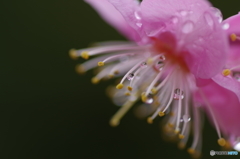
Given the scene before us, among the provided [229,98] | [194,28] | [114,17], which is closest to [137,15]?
[194,28]

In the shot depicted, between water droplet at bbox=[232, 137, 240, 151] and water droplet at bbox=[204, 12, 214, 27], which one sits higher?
water droplet at bbox=[204, 12, 214, 27]

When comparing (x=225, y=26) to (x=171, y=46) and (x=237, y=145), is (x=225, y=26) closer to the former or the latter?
(x=171, y=46)

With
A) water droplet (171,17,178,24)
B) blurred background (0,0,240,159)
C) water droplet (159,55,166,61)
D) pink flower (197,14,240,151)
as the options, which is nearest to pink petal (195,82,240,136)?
pink flower (197,14,240,151)

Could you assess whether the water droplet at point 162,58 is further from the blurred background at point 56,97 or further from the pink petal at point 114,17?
the blurred background at point 56,97

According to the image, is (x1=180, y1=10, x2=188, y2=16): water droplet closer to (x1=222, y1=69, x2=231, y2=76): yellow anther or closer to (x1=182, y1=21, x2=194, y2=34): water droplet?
(x1=182, y1=21, x2=194, y2=34): water droplet

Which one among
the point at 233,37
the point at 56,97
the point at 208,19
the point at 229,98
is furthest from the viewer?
the point at 56,97

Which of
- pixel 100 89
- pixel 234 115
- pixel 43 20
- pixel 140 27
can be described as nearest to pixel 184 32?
pixel 140 27

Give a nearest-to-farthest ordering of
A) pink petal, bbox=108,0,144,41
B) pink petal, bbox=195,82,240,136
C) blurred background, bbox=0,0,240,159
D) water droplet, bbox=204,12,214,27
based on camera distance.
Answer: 1. water droplet, bbox=204,12,214,27
2. pink petal, bbox=108,0,144,41
3. pink petal, bbox=195,82,240,136
4. blurred background, bbox=0,0,240,159
